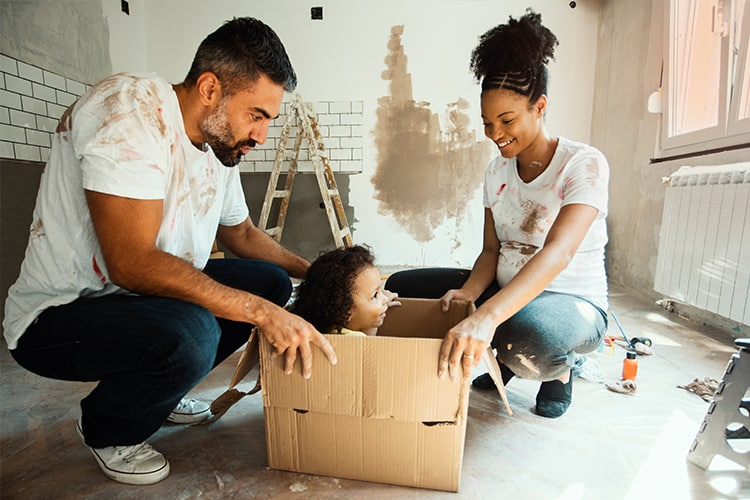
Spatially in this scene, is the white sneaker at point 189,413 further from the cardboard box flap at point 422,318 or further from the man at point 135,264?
the cardboard box flap at point 422,318

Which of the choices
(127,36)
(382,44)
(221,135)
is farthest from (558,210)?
(127,36)

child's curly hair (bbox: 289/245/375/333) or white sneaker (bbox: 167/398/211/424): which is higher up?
child's curly hair (bbox: 289/245/375/333)

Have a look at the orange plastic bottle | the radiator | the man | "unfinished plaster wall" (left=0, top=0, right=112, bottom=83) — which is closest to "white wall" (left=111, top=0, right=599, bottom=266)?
"unfinished plaster wall" (left=0, top=0, right=112, bottom=83)

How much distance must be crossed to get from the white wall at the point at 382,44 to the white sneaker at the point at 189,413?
296 cm

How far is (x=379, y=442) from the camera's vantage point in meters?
1.01

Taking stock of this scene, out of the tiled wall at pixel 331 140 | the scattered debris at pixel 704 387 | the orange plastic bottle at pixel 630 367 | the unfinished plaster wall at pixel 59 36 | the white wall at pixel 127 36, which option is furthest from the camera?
the tiled wall at pixel 331 140

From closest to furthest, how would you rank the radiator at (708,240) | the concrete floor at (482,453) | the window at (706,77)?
the concrete floor at (482,453), the radiator at (708,240), the window at (706,77)

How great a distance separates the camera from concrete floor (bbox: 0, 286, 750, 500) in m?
1.05

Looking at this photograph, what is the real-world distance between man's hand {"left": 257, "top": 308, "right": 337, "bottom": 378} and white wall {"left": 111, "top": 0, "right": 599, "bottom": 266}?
3.20 m

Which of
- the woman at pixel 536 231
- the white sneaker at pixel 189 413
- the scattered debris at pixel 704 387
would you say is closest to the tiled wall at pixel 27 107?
the white sneaker at pixel 189 413

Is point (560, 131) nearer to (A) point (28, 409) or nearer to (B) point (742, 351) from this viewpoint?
(B) point (742, 351)

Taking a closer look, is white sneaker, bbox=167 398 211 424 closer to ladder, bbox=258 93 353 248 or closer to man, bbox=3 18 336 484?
man, bbox=3 18 336 484

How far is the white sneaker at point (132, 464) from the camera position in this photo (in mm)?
1063

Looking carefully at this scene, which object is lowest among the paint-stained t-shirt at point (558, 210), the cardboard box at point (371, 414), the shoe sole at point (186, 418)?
the shoe sole at point (186, 418)
